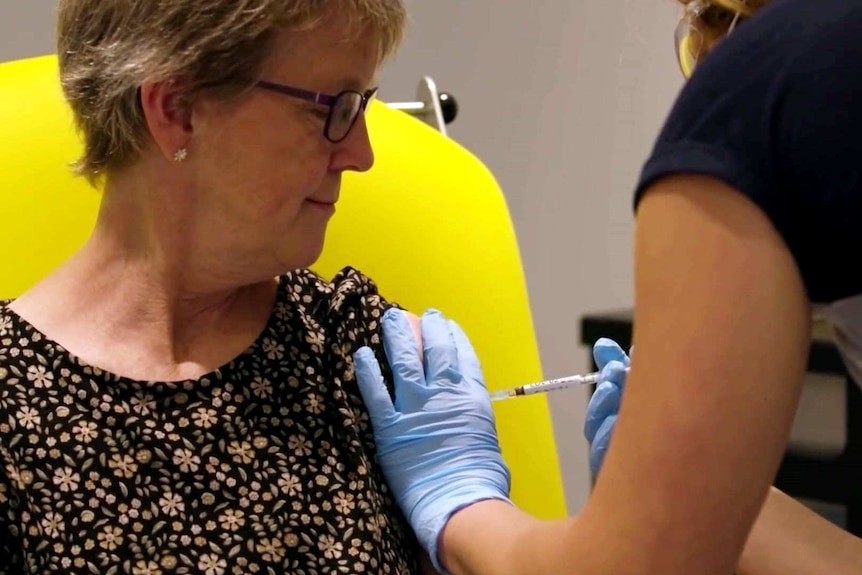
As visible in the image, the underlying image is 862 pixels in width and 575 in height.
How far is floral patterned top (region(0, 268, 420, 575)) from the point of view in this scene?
42.5 inches

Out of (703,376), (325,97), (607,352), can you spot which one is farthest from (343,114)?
(703,376)

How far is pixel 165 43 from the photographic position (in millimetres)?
1110

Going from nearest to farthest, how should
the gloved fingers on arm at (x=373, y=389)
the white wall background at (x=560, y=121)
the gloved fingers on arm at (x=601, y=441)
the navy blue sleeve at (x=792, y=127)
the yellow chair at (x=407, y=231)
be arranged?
the navy blue sleeve at (x=792, y=127)
the gloved fingers on arm at (x=601, y=441)
the gloved fingers on arm at (x=373, y=389)
the yellow chair at (x=407, y=231)
the white wall background at (x=560, y=121)

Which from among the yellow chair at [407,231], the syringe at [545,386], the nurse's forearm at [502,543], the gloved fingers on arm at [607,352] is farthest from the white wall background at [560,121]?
Answer: the nurse's forearm at [502,543]

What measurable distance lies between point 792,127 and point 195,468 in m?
0.75

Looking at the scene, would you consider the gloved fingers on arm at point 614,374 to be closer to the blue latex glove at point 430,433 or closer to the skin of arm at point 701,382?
the blue latex glove at point 430,433

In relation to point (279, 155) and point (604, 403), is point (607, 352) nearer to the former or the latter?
point (604, 403)

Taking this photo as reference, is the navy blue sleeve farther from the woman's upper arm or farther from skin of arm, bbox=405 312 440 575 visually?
skin of arm, bbox=405 312 440 575

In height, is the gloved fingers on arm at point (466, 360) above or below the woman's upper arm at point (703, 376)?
below

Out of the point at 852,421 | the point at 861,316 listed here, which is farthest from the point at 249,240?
the point at 852,421

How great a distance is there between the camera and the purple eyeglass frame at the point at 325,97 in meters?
1.14

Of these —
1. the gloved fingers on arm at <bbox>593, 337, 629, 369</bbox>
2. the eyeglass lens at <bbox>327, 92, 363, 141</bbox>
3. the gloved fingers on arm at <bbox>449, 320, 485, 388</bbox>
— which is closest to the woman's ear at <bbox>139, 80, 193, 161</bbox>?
the eyeglass lens at <bbox>327, 92, 363, 141</bbox>

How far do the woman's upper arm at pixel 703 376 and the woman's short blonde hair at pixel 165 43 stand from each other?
1.81 feet

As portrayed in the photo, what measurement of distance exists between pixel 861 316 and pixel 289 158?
67cm
